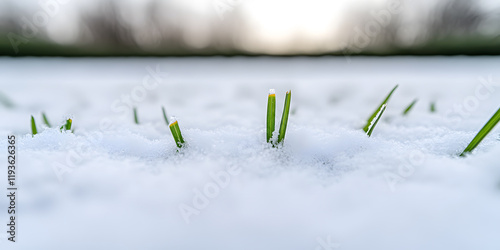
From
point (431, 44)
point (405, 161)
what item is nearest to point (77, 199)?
point (405, 161)

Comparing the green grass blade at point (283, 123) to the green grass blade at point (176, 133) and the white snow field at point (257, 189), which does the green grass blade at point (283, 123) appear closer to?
the white snow field at point (257, 189)

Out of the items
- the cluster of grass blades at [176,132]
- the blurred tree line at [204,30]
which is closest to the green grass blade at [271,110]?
the cluster of grass blades at [176,132]

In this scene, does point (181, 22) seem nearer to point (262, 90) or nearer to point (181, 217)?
point (262, 90)

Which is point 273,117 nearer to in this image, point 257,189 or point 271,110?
point 271,110

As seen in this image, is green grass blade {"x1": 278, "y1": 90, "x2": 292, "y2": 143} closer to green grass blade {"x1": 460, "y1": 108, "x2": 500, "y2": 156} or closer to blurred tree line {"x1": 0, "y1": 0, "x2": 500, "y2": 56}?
green grass blade {"x1": 460, "y1": 108, "x2": 500, "y2": 156}

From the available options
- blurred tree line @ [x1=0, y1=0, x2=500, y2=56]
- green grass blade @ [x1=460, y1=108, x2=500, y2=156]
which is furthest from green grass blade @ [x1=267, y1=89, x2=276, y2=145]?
blurred tree line @ [x1=0, y1=0, x2=500, y2=56]

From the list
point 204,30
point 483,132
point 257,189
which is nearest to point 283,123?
point 257,189
